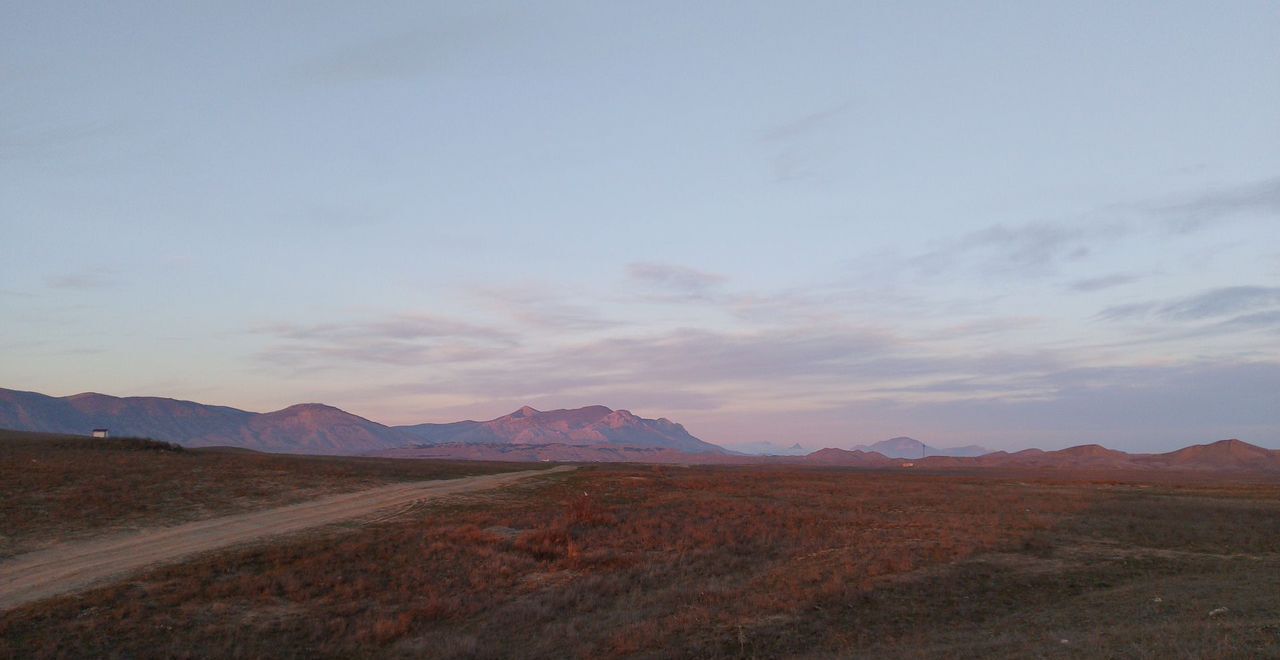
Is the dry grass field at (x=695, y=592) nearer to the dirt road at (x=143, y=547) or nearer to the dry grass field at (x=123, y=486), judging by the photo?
the dirt road at (x=143, y=547)

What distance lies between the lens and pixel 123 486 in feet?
96.7

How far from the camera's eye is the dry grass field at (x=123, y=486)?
76.0ft

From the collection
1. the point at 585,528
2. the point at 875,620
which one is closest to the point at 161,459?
the point at 585,528

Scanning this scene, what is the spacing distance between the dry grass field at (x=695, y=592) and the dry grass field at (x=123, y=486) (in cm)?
257

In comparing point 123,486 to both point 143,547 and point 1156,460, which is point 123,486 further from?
point 1156,460

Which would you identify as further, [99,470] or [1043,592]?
[99,470]

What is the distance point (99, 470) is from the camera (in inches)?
1303

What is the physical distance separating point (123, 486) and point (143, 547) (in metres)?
10.9

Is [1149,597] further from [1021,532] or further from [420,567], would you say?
[420,567]

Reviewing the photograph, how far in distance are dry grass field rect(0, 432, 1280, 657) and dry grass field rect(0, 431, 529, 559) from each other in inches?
101

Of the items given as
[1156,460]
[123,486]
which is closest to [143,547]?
[123,486]

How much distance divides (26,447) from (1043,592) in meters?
48.2

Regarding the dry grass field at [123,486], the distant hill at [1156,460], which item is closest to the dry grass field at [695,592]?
the dry grass field at [123,486]

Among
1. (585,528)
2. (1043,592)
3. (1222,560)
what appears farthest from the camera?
(585,528)
